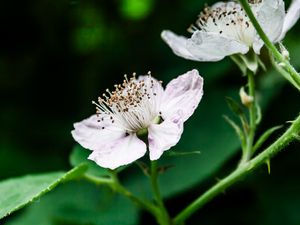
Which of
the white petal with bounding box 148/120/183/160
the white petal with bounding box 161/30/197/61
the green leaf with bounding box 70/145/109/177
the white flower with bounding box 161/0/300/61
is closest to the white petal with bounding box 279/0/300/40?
the white flower with bounding box 161/0/300/61

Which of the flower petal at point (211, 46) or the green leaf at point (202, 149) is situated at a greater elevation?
the flower petal at point (211, 46)

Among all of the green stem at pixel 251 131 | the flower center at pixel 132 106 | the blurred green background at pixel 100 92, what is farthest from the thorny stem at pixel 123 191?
the blurred green background at pixel 100 92

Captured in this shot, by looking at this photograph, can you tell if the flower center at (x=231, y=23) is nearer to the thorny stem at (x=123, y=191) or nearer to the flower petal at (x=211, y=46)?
the flower petal at (x=211, y=46)

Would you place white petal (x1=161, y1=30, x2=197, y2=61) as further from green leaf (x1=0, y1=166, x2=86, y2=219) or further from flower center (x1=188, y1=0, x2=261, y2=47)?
green leaf (x1=0, y1=166, x2=86, y2=219)

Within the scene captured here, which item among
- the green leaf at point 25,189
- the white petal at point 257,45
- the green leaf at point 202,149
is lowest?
the green leaf at point 202,149

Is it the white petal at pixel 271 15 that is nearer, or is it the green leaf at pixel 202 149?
the white petal at pixel 271 15

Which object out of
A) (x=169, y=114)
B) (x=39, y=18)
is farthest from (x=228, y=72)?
(x=169, y=114)

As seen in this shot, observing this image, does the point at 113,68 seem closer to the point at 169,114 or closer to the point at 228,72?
the point at 228,72
